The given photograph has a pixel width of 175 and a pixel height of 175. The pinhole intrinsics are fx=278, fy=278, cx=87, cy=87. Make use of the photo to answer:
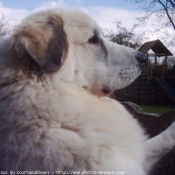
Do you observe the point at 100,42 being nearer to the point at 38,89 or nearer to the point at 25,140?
the point at 38,89

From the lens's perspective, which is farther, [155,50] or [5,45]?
[155,50]

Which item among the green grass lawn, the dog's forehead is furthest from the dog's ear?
the green grass lawn

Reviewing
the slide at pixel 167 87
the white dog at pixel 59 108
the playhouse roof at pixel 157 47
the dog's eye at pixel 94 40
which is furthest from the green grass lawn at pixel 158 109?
the white dog at pixel 59 108

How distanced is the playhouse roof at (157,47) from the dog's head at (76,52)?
579 inches

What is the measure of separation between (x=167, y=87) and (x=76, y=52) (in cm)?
1486

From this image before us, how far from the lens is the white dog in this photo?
1.68 m

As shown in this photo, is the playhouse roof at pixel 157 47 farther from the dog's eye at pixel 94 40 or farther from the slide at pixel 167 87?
the dog's eye at pixel 94 40

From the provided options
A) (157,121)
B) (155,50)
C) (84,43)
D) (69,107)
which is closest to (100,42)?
(84,43)

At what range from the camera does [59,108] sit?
182cm

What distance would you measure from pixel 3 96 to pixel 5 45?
1.41ft

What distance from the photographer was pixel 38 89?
183 cm

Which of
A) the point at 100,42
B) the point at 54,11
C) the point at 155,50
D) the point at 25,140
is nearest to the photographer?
the point at 25,140

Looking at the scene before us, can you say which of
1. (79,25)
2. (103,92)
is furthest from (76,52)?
(103,92)

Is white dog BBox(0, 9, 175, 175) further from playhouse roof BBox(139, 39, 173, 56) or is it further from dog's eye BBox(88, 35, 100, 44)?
playhouse roof BBox(139, 39, 173, 56)
